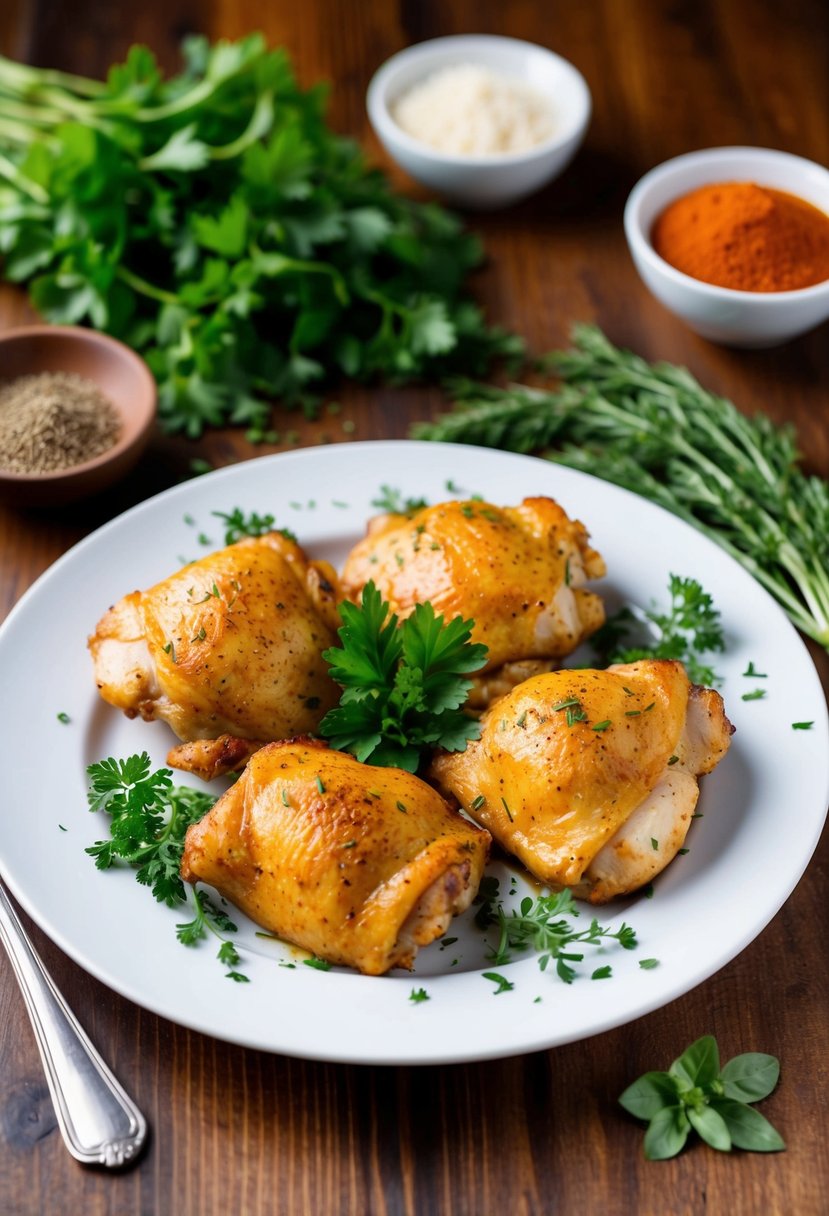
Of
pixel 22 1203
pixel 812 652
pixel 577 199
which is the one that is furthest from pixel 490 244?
pixel 22 1203

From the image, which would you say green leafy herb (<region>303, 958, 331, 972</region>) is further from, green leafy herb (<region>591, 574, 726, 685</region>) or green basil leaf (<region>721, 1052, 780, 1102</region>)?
green leafy herb (<region>591, 574, 726, 685</region>)

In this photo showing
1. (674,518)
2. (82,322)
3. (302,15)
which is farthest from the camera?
(302,15)

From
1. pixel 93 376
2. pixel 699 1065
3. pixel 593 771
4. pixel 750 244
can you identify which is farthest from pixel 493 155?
pixel 699 1065

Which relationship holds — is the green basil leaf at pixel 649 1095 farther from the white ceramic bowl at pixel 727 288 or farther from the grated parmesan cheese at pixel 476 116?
the grated parmesan cheese at pixel 476 116

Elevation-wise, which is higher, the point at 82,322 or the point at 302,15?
the point at 302,15

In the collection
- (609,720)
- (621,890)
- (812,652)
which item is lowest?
(812,652)

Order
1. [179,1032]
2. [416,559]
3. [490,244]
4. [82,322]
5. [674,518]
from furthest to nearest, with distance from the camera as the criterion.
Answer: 1. [490,244]
2. [82,322]
3. [674,518]
4. [416,559]
5. [179,1032]

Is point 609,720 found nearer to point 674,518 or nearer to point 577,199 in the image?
point 674,518

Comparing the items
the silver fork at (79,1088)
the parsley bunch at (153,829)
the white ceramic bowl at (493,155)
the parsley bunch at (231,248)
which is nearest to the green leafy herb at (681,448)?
the parsley bunch at (231,248)
